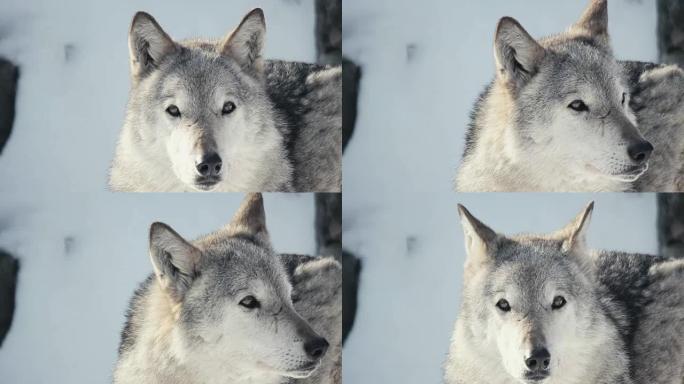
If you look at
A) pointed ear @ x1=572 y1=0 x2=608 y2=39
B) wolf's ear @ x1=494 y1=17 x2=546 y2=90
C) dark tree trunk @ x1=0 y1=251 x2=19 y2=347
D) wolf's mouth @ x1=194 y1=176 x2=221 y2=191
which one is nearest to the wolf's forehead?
wolf's mouth @ x1=194 y1=176 x2=221 y2=191

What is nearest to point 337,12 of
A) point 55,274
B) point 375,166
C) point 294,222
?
point 375,166

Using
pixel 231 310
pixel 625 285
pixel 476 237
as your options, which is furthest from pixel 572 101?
pixel 231 310

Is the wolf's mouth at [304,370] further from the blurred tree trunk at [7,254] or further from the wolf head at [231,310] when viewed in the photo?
the blurred tree trunk at [7,254]

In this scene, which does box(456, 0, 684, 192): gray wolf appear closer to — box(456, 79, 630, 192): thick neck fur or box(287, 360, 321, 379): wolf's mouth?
box(456, 79, 630, 192): thick neck fur

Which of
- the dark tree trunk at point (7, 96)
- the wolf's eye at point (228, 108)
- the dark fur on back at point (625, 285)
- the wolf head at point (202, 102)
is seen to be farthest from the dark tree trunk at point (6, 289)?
the dark fur on back at point (625, 285)

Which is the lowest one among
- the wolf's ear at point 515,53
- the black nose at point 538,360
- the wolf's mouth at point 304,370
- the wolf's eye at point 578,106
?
the wolf's mouth at point 304,370

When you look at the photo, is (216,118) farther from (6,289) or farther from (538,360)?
(538,360)
